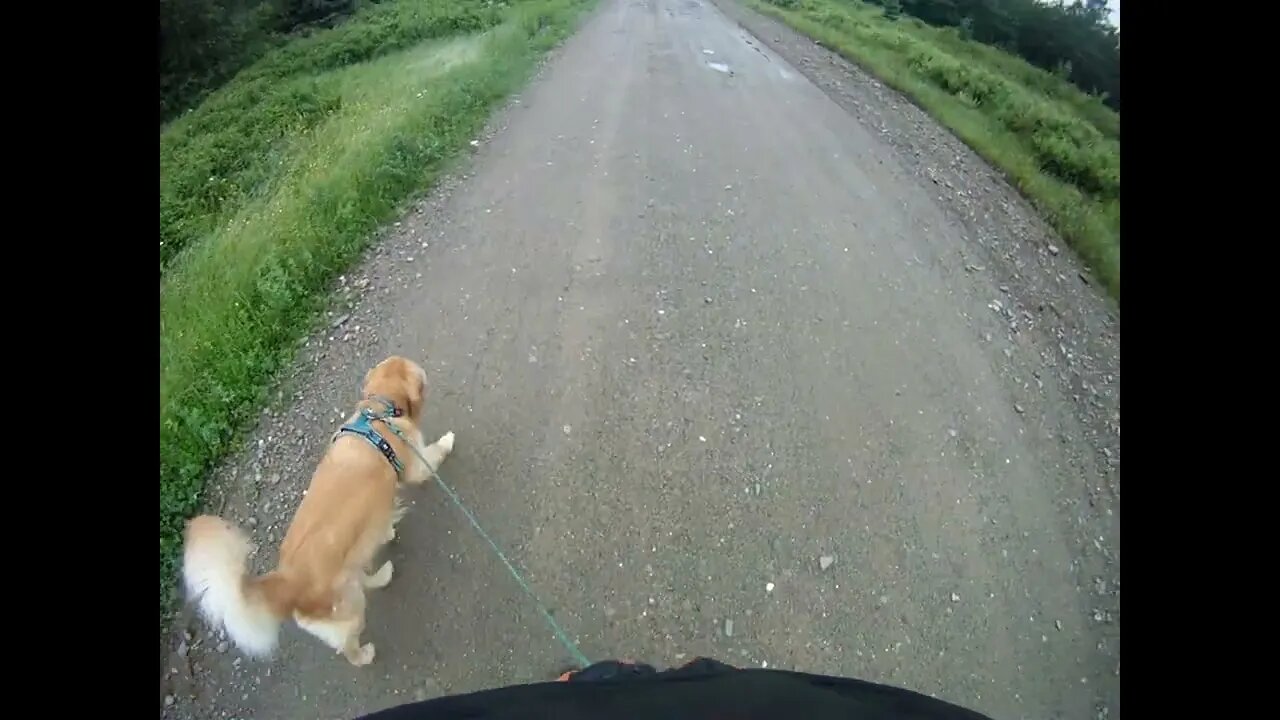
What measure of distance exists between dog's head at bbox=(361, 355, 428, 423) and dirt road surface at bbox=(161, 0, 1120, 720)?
0.75ft

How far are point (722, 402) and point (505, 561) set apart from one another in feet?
3.47

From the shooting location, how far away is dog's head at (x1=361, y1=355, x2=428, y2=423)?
249 cm

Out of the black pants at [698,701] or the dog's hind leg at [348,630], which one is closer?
the black pants at [698,701]

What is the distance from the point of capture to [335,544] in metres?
2.12

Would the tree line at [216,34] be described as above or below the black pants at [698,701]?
above

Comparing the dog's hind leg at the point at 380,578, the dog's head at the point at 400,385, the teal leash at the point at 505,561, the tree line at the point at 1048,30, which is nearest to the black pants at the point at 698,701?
the teal leash at the point at 505,561

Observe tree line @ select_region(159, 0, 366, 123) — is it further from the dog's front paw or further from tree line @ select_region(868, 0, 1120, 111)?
tree line @ select_region(868, 0, 1120, 111)

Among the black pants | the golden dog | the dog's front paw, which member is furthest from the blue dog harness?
the black pants

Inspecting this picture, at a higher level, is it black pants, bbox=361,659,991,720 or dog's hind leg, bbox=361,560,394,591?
black pants, bbox=361,659,991,720

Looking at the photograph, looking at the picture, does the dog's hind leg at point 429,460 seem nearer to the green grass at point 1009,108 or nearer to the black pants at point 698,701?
the black pants at point 698,701

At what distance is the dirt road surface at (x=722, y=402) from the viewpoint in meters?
2.21

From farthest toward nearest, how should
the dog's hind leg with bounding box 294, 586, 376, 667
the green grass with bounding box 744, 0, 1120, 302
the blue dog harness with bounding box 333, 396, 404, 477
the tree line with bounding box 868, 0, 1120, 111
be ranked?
the green grass with bounding box 744, 0, 1120, 302 → the tree line with bounding box 868, 0, 1120, 111 → the blue dog harness with bounding box 333, 396, 404, 477 → the dog's hind leg with bounding box 294, 586, 376, 667

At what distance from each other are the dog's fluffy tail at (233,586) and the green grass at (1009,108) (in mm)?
3105
